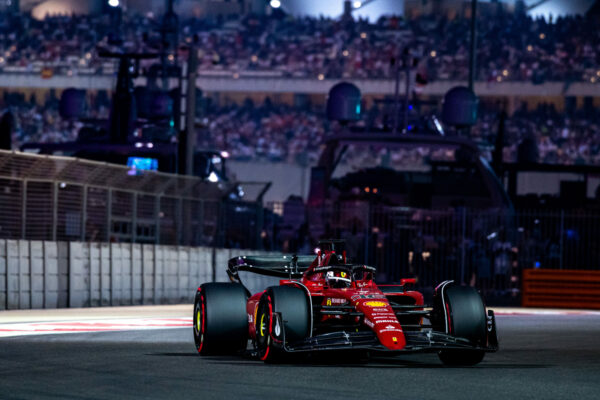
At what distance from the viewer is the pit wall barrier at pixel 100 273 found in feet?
61.4

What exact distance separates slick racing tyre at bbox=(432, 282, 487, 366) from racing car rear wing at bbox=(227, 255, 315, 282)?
1.76 m

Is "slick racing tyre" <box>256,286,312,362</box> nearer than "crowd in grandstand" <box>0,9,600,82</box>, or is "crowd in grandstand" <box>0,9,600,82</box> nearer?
"slick racing tyre" <box>256,286,312,362</box>

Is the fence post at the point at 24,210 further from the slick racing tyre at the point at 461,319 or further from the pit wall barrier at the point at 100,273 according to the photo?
the slick racing tyre at the point at 461,319

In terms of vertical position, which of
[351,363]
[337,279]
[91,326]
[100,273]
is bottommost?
[91,326]

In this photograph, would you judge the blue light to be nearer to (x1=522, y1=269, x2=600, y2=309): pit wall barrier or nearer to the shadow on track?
(x1=522, y1=269, x2=600, y2=309): pit wall barrier

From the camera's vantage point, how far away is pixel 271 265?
455 inches

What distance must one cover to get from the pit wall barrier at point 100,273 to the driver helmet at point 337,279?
9186mm

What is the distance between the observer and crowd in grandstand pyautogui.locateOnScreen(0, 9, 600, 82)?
54.2 m

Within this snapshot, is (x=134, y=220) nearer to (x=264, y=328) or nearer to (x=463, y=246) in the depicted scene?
(x=463, y=246)

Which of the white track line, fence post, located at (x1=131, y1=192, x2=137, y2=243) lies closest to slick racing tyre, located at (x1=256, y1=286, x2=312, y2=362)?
the white track line

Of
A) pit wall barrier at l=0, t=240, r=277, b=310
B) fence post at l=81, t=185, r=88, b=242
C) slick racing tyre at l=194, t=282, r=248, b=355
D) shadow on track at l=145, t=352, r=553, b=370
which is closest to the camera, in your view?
shadow on track at l=145, t=352, r=553, b=370

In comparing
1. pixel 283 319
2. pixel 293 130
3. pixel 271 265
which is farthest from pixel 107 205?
pixel 293 130

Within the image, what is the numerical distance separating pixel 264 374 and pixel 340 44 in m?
47.8

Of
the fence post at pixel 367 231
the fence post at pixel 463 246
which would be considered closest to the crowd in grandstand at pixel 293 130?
the fence post at pixel 463 246
